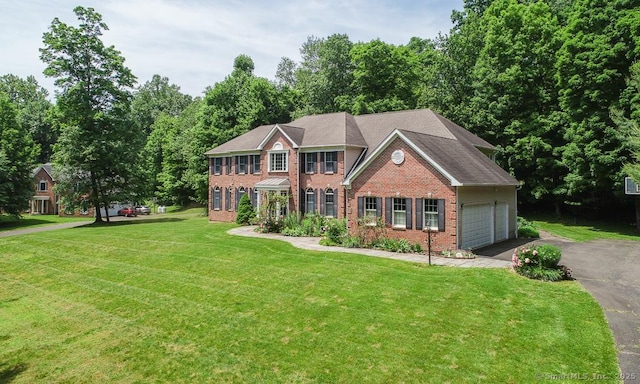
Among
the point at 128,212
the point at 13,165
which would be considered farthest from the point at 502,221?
the point at 13,165

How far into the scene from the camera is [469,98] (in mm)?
39906

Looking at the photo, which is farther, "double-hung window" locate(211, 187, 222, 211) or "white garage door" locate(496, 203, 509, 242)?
"double-hung window" locate(211, 187, 222, 211)

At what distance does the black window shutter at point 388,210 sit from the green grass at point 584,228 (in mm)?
12868

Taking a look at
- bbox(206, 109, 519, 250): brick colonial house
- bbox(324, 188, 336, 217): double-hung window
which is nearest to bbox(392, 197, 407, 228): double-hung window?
bbox(206, 109, 519, 250): brick colonial house

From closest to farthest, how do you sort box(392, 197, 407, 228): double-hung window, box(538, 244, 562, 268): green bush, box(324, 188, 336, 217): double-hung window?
box(538, 244, 562, 268): green bush → box(392, 197, 407, 228): double-hung window → box(324, 188, 336, 217): double-hung window

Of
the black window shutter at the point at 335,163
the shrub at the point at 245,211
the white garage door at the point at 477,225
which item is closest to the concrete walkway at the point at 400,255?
the white garage door at the point at 477,225

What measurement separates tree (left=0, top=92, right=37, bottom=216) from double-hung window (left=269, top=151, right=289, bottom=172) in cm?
2796

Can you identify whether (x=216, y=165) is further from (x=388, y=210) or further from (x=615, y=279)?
(x=615, y=279)

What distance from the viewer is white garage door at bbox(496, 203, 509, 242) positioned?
23.6 meters

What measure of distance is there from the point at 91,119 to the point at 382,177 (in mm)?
30732

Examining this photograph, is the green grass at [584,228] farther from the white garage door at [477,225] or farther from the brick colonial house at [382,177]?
the white garage door at [477,225]

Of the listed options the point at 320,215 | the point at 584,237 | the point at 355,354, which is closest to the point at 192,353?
the point at 355,354

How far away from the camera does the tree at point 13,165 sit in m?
40.1

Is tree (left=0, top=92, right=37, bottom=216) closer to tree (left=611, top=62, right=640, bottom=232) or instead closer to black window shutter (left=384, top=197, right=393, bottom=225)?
black window shutter (left=384, top=197, right=393, bottom=225)
